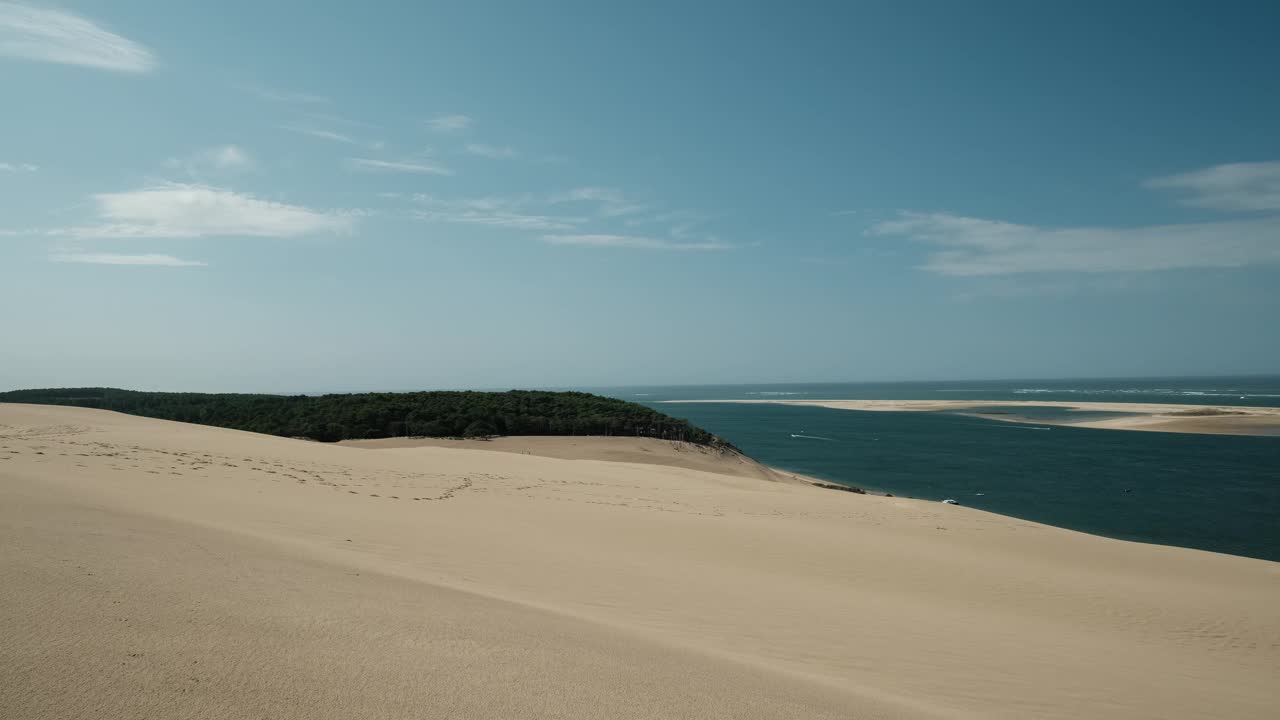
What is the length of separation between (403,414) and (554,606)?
115ft

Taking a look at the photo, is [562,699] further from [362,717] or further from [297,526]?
[297,526]

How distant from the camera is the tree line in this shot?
124 feet

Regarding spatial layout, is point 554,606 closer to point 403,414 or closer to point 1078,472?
point 403,414

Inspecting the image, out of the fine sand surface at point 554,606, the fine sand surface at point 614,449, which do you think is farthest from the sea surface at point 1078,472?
the fine sand surface at point 554,606

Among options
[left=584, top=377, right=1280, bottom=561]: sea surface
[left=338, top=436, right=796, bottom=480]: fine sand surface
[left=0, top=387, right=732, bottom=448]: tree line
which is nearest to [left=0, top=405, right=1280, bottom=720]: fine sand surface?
[left=584, top=377, right=1280, bottom=561]: sea surface

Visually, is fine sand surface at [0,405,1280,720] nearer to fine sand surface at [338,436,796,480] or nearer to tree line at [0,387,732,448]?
fine sand surface at [338,436,796,480]

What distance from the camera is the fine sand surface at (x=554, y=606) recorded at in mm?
3586

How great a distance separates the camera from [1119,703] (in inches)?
251

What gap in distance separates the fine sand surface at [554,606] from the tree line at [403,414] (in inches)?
794

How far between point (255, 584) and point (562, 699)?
2896mm

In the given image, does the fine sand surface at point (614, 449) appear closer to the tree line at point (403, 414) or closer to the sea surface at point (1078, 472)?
the tree line at point (403, 414)

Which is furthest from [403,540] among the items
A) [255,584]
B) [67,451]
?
[67,451]

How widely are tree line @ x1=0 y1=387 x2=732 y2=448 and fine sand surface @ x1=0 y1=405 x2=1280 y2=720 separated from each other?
20165mm

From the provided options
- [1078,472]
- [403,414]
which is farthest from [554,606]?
[1078,472]
